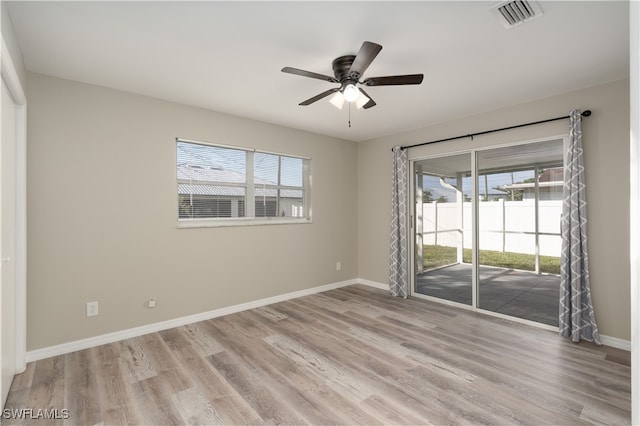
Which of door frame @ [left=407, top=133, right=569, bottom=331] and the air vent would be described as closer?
the air vent

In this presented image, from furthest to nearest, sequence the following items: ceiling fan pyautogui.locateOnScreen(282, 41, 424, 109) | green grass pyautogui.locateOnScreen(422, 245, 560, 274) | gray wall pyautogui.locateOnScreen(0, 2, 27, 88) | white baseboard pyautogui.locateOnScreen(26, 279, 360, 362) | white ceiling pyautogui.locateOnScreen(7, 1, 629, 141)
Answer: green grass pyautogui.locateOnScreen(422, 245, 560, 274)
white baseboard pyautogui.locateOnScreen(26, 279, 360, 362)
ceiling fan pyautogui.locateOnScreen(282, 41, 424, 109)
white ceiling pyautogui.locateOnScreen(7, 1, 629, 141)
gray wall pyautogui.locateOnScreen(0, 2, 27, 88)

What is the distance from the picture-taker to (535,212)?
11.8 ft

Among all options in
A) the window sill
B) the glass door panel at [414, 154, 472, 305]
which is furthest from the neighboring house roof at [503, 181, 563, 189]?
the window sill

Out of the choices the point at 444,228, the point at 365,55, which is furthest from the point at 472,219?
the point at 365,55

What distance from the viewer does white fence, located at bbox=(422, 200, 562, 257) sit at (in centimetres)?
351

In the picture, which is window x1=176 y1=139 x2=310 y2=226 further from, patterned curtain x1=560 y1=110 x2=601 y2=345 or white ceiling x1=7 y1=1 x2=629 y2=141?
patterned curtain x1=560 y1=110 x2=601 y2=345

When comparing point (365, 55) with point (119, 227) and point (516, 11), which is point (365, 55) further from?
point (119, 227)

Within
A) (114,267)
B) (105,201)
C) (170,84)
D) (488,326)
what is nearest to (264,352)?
(114,267)

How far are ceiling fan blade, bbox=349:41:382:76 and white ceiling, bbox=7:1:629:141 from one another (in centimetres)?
23

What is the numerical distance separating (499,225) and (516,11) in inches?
101

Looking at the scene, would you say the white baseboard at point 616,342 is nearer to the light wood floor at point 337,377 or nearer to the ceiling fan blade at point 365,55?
the light wood floor at point 337,377

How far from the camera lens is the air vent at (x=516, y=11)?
1.90 meters

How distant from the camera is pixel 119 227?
3.15 metres

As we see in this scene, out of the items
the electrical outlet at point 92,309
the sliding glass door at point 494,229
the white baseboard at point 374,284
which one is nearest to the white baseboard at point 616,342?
the sliding glass door at point 494,229
